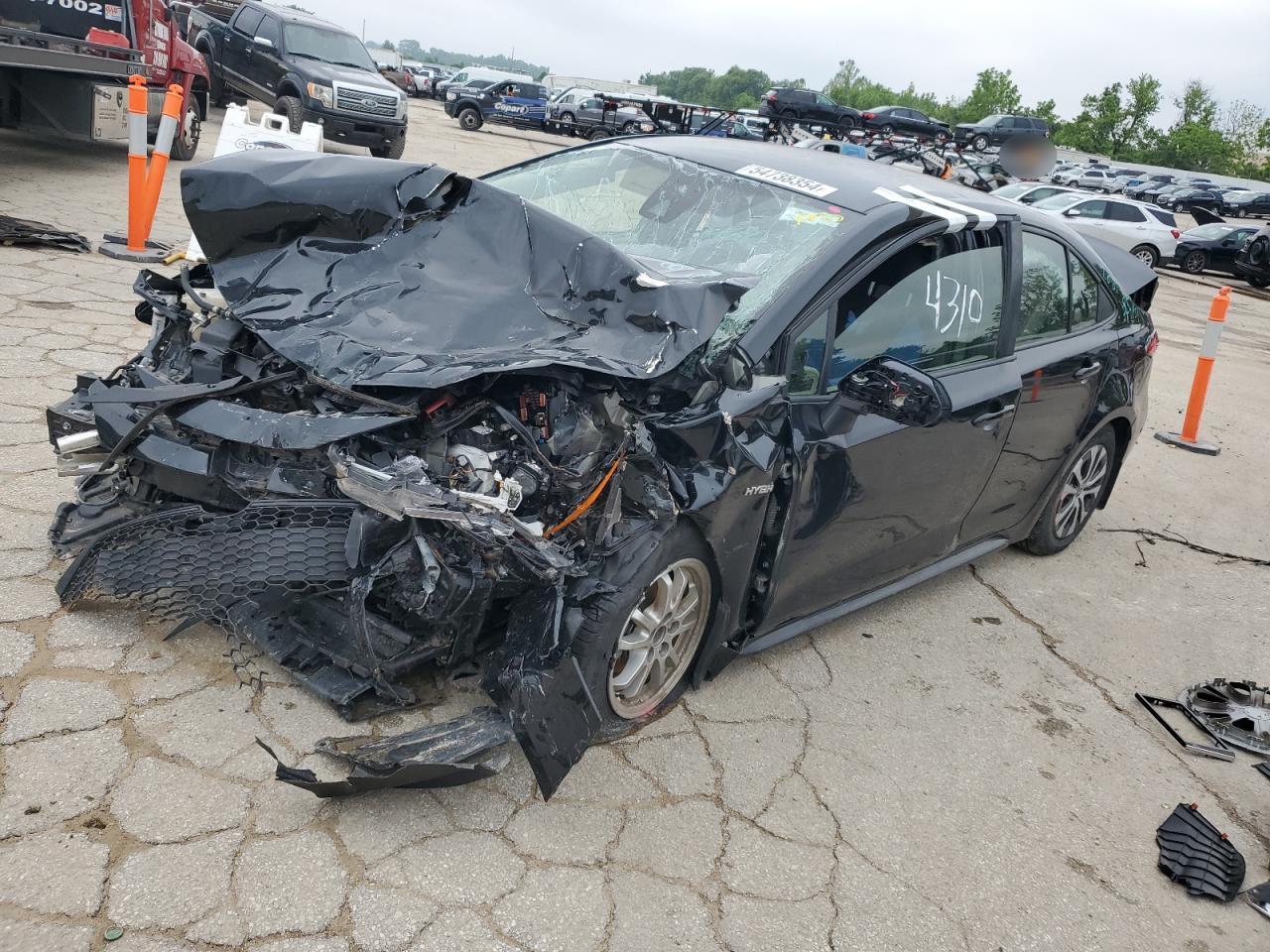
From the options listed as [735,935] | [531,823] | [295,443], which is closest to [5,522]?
[295,443]

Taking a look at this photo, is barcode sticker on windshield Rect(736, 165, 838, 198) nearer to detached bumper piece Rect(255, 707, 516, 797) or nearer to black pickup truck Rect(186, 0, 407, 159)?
detached bumper piece Rect(255, 707, 516, 797)

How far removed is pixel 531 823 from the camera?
273cm

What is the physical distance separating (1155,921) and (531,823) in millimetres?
1792

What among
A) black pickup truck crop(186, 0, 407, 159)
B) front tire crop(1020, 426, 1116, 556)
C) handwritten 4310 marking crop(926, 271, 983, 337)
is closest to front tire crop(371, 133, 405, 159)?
black pickup truck crop(186, 0, 407, 159)

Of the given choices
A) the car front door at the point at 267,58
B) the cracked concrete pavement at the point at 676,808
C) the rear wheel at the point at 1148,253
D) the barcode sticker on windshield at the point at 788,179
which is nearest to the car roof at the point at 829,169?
the barcode sticker on windshield at the point at 788,179

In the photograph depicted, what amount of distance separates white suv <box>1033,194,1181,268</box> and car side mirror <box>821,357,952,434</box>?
756 inches

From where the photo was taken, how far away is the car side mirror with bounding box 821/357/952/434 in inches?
119

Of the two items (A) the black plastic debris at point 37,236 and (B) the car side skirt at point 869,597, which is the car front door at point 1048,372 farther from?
(A) the black plastic debris at point 37,236

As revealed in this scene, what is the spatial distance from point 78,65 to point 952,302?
9.28 metres

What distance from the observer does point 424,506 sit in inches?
101

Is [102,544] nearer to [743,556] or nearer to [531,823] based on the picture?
[531,823]

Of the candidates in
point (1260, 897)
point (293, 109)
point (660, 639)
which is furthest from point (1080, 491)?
point (293, 109)

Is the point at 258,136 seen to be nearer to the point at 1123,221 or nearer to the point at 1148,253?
the point at 1123,221

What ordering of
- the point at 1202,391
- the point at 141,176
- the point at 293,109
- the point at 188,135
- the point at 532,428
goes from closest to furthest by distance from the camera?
the point at 532,428, the point at 141,176, the point at 1202,391, the point at 188,135, the point at 293,109
